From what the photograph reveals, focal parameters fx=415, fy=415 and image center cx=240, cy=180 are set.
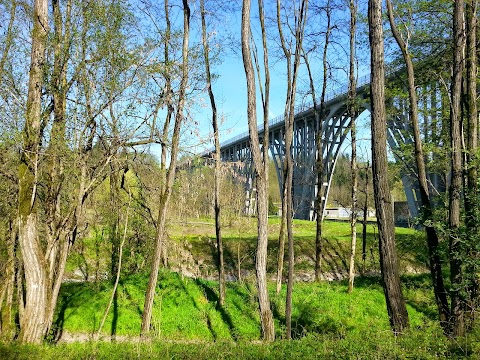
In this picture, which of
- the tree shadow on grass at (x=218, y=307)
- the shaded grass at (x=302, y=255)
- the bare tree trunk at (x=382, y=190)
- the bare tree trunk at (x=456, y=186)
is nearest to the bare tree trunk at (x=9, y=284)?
the tree shadow on grass at (x=218, y=307)

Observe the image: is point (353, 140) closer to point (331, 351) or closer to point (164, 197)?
point (164, 197)

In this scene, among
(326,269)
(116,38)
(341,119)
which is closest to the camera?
(116,38)

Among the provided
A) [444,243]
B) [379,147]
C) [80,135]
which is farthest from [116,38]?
[444,243]

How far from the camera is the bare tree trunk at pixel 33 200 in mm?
7934

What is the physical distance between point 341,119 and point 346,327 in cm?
2391

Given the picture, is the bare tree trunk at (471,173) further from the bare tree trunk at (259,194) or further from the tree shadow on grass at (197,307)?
the tree shadow on grass at (197,307)

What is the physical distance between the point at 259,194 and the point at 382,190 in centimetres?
316

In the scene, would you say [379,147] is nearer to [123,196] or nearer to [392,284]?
[392,284]

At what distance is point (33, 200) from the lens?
8211mm

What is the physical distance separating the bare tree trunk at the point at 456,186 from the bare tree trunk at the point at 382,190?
3.51 feet

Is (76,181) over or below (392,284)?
over

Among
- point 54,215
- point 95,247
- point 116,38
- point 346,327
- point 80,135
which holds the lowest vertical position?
point 346,327

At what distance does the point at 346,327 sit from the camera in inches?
512

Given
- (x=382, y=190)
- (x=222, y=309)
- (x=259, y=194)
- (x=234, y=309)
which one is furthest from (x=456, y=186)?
(x=222, y=309)
